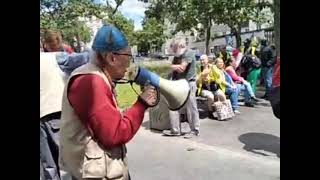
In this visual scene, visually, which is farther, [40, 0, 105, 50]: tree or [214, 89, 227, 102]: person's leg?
[40, 0, 105, 50]: tree

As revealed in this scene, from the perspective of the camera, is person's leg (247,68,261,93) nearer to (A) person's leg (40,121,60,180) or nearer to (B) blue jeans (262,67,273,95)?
(B) blue jeans (262,67,273,95)

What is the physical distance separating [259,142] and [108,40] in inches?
189

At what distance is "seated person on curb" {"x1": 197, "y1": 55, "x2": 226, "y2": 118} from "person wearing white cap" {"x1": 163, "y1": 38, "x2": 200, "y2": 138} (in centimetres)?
109

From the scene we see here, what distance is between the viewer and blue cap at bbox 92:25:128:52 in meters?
1.93

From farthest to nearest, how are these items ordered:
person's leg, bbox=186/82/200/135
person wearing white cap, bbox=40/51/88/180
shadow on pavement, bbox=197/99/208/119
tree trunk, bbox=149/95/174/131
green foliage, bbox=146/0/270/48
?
green foliage, bbox=146/0/270/48 → shadow on pavement, bbox=197/99/208/119 → tree trunk, bbox=149/95/174/131 → person's leg, bbox=186/82/200/135 → person wearing white cap, bbox=40/51/88/180

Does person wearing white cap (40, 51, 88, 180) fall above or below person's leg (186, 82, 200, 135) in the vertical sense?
above

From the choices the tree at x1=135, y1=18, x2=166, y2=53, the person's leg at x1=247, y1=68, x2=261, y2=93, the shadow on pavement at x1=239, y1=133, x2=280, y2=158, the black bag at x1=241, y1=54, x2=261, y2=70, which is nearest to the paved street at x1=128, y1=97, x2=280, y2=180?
the shadow on pavement at x1=239, y1=133, x2=280, y2=158

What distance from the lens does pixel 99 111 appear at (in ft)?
5.94

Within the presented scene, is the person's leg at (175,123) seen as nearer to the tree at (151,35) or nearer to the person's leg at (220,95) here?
the person's leg at (220,95)

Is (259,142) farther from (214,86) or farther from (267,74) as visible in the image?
(267,74)

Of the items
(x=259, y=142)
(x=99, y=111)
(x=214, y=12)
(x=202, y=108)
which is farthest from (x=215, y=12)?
(x=99, y=111)
